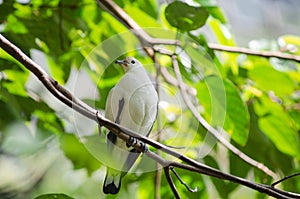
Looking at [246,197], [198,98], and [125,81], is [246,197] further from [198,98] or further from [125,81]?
[125,81]

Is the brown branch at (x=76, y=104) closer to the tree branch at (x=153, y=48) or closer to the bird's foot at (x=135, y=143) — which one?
the bird's foot at (x=135, y=143)

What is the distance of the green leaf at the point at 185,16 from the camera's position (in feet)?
2.20

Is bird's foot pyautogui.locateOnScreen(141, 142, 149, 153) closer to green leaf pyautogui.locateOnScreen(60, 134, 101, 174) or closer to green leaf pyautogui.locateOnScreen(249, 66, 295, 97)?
green leaf pyautogui.locateOnScreen(60, 134, 101, 174)

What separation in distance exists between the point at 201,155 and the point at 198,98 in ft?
0.25

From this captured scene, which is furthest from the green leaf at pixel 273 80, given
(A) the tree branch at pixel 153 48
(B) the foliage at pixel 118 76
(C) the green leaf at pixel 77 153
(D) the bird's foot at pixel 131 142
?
(D) the bird's foot at pixel 131 142

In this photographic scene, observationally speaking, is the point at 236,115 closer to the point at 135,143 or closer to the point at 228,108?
the point at 228,108

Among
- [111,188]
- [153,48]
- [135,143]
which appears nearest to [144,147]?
[135,143]

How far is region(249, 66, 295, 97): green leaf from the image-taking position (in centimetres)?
81

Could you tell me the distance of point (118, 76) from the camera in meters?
0.62

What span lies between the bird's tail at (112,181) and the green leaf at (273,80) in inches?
12.2

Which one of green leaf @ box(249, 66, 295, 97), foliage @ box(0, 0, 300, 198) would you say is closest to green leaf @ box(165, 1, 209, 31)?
foliage @ box(0, 0, 300, 198)

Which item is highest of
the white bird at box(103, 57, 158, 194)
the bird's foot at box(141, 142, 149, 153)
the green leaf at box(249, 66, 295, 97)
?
the white bird at box(103, 57, 158, 194)

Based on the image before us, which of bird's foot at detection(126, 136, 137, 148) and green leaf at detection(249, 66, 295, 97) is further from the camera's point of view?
green leaf at detection(249, 66, 295, 97)

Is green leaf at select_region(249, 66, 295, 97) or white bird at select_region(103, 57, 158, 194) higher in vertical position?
white bird at select_region(103, 57, 158, 194)
